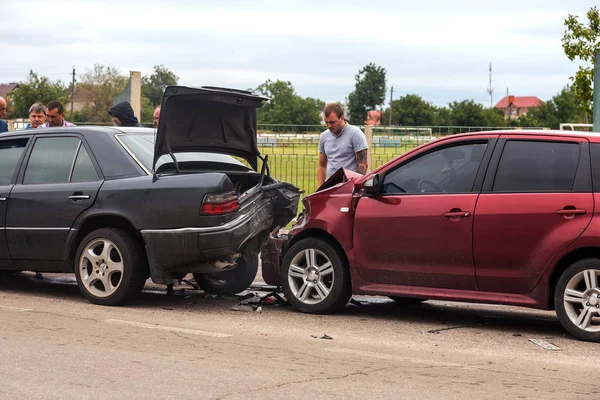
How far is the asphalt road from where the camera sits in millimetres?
5770

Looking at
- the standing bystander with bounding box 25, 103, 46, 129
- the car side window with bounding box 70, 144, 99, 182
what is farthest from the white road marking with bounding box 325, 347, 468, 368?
the standing bystander with bounding box 25, 103, 46, 129

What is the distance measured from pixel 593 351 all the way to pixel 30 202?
5.30m


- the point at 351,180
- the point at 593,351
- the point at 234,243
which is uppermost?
the point at 351,180

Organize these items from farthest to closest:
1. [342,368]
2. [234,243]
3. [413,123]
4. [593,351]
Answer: [413,123]
[234,243]
[593,351]
[342,368]

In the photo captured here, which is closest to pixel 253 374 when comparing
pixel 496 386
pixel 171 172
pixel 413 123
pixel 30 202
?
pixel 496 386

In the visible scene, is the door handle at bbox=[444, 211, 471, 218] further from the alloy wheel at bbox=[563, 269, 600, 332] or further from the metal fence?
the metal fence

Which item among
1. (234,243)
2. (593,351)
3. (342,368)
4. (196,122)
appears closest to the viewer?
(342,368)

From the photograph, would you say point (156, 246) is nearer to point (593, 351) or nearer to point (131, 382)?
point (131, 382)

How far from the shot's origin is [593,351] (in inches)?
278

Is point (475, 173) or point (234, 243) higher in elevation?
point (475, 173)

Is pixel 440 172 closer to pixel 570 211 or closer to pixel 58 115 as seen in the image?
pixel 570 211

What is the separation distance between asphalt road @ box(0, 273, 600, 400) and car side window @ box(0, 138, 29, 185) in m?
1.19

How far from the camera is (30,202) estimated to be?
9.42 m

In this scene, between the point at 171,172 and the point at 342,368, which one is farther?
the point at 171,172
